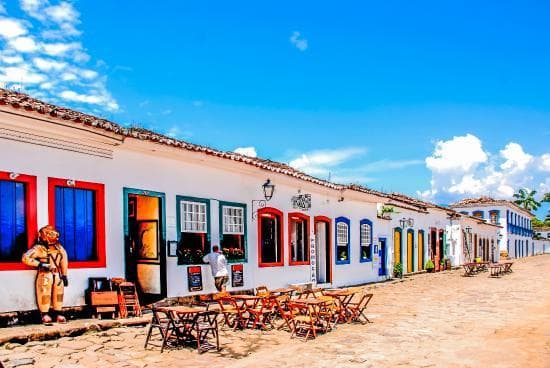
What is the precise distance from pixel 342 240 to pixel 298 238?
9.97 feet

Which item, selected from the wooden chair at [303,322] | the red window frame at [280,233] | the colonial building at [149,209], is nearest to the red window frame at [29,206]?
the colonial building at [149,209]

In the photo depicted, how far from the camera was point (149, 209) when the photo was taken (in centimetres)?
1154

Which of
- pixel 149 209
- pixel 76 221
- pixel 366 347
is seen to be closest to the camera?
pixel 366 347

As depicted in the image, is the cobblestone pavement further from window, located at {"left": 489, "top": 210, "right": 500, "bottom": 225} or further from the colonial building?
window, located at {"left": 489, "top": 210, "right": 500, "bottom": 225}

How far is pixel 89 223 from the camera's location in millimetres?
9773

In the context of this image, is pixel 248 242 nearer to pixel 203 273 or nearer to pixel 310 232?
pixel 203 273

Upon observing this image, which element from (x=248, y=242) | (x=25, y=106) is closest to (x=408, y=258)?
(x=248, y=242)

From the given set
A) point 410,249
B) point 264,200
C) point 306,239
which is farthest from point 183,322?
point 410,249

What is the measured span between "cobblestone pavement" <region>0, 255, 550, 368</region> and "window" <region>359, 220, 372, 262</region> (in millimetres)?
8223

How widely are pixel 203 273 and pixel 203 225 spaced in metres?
1.13

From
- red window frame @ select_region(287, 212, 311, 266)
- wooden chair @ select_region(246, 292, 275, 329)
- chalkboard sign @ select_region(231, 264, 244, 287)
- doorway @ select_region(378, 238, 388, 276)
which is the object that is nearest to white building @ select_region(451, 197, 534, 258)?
doorway @ select_region(378, 238, 388, 276)

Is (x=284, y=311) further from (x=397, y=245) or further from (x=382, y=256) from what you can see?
(x=397, y=245)

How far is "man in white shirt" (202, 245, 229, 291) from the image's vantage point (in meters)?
12.2

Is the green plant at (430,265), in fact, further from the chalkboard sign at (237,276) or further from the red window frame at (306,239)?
the chalkboard sign at (237,276)
